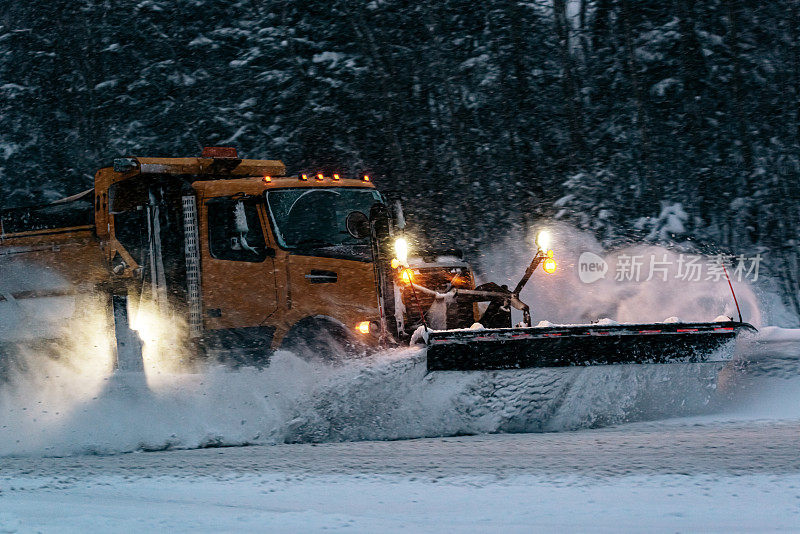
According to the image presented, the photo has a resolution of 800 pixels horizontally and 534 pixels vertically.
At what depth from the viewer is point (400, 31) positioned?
764 inches

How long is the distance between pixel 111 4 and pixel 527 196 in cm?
1107

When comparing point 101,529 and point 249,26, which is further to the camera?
point 249,26

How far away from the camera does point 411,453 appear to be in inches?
243

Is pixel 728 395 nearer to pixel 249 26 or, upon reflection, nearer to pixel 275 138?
pixel 275 138

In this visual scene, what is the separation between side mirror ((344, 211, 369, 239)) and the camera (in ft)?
25.9

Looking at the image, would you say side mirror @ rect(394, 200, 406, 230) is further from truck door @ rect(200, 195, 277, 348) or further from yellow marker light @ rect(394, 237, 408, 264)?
truck door @ rect(200, 195, 277, 348)

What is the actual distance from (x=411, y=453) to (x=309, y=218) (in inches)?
111

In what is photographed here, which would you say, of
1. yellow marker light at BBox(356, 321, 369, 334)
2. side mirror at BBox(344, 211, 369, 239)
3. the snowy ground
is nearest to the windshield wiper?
side mirror at BBox(344, 211, 369, 239)

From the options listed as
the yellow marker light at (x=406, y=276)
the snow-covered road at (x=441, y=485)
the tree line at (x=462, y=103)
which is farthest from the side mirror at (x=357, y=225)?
the tree line at (x=462, y=103)

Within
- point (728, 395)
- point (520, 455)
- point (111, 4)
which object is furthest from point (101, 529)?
point (111, 4)

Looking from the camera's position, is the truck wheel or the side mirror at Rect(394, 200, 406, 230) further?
the side mirror at Rect(394, 200, 406, 230)

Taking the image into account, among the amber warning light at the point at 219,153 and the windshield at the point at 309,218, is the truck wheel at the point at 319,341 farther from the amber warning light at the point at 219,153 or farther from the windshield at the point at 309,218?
the amber warning light at the point at 219,153

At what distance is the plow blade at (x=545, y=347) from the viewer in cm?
691

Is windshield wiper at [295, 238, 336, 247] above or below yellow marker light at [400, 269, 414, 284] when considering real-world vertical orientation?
above
